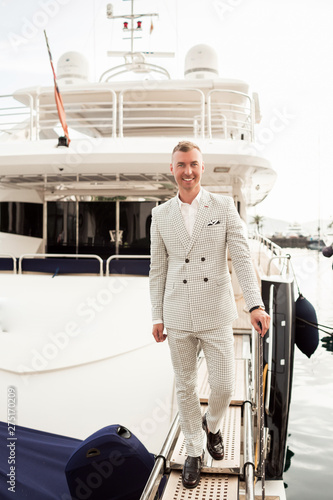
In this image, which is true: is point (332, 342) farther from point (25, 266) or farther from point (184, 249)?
point (184, 249)

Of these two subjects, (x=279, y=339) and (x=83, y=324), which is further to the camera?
(x=279, y=339)

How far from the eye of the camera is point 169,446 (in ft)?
9.57

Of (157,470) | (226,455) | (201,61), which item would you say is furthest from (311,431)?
(201,61)

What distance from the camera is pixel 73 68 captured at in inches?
420

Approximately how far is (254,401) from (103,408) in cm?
143

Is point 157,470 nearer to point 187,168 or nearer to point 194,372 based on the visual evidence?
point 194,372

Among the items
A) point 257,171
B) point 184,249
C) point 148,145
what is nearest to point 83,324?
point 184,249

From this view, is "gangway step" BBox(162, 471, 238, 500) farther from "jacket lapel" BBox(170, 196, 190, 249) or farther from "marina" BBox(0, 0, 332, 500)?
"jacket lapel" BBox(170, 196, 190, 249)

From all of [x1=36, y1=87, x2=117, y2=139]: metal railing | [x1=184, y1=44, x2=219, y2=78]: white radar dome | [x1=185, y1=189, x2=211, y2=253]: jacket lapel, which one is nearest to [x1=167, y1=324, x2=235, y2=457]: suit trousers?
[x1=185, y1=189, x2=211, y2=253]: jacket lapel

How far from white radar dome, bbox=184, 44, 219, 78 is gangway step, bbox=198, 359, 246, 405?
23.7 ft

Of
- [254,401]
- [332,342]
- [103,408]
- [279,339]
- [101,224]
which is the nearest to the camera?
[103,408]

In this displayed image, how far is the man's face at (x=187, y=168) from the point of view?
2479 mm

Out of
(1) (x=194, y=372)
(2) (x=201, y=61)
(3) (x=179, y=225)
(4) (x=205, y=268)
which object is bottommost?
(1) (x=194, y=372)

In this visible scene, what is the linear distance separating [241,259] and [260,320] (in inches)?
14.4
